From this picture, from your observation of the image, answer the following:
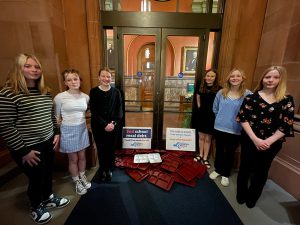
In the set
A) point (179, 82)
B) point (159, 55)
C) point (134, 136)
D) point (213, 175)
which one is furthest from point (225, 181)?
point (179, 82)

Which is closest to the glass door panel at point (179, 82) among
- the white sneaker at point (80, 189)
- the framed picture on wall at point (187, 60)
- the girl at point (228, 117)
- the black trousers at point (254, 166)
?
the framed picture on wall at point (187, 60)

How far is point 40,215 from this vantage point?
1.50 meters

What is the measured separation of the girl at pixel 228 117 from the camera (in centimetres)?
188

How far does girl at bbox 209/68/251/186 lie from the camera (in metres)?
1.88

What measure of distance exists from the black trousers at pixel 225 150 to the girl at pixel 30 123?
6.83 feet

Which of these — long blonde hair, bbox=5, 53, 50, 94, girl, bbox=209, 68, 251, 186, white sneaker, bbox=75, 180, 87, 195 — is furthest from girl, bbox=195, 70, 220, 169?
long blonde hair, bbox=5, 53, 50, 94

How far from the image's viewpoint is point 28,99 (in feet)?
4.16

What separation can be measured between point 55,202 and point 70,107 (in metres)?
1.10

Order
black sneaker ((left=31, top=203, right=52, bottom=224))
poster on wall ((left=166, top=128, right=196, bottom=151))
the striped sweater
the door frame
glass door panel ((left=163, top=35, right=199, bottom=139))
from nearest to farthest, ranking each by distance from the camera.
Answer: the striped sweater < black sneaker ((left=31, top=203, right=52, bottom=224)) < the door frame < poster on wall ((left=166, top=128, right=196, bottom=151)) < glass door panel ((left=163, top=35, right=199, bottom=139))

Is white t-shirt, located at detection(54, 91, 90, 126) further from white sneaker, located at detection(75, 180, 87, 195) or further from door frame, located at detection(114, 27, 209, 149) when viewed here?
door frame, located at detection(114, 27, 209, 149)

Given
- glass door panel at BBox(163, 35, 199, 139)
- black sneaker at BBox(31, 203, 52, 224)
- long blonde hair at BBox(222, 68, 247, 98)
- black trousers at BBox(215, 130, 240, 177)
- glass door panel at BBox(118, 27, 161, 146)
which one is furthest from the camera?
glass door panel at BBox(163, 35, 199, 139)

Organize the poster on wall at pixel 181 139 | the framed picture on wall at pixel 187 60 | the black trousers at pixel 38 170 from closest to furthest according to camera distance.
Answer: the black trousers at pixel 38 170 → the poster on wall at pixel 181 139 → the framed picture on wall at pixel 187 60

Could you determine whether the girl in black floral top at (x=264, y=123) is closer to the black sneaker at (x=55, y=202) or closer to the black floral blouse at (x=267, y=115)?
the black floral blouse at (x=267, y=115)

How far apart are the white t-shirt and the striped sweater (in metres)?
0.18
